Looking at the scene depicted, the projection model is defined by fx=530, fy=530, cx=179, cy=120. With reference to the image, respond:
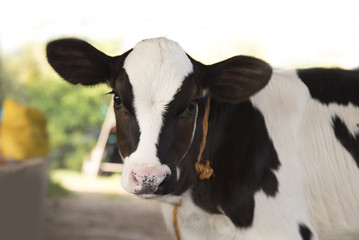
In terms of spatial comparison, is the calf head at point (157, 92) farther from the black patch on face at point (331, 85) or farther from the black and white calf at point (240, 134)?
the black patch on face at point (331, 85)

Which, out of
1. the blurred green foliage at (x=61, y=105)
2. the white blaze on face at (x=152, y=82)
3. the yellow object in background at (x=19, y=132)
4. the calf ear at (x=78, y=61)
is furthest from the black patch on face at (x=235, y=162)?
the blurred green foliage at (x=61, y=105)

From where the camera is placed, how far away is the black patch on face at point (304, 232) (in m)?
1.81

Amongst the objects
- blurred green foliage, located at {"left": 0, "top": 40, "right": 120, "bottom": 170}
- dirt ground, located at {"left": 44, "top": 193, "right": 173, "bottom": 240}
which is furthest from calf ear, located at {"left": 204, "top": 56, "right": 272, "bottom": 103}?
blurred green foliage, located at {"left": 0, "top": 40, "right": 120, "bottom": 170}

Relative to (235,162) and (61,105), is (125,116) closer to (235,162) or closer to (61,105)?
(235,162)

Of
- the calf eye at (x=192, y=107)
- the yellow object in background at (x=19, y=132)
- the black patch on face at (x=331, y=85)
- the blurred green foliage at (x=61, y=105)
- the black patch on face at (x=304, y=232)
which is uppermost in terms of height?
the black patch on face at (x=331, y=85)

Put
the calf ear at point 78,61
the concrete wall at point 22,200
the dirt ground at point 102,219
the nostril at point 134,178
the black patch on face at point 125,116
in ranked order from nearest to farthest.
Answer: the nostril at point 134,178 → the black patch on face at point 125,116 → the calf ear at point 78,61 → the concrete wall at point 22,200 → the dirt ground at point 102,219

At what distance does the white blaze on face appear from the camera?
1.59 metres

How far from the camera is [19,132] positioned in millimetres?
4320

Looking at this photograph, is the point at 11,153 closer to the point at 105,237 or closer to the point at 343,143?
the point at 105,237

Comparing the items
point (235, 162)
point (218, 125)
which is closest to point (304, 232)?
point (235, 162)

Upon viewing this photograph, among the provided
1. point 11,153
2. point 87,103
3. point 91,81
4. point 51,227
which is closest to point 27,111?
point 11,153

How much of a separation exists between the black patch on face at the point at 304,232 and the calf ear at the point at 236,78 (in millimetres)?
477

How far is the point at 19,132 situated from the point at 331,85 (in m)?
2.96

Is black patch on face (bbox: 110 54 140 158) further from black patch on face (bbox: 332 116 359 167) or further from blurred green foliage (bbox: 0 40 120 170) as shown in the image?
blurred green foliage (bbox: 0 40 120 170)
